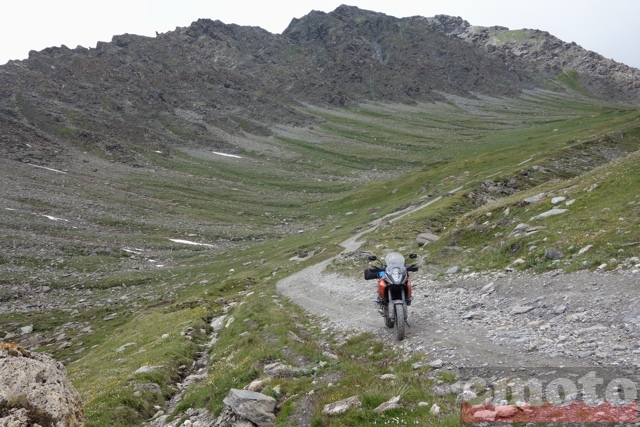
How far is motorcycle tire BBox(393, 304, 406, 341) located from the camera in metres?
15.9

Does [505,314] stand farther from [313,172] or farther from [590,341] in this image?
[313,172]

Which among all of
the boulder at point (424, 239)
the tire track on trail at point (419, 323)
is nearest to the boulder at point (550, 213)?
the tire track on trail at point (419, 323)

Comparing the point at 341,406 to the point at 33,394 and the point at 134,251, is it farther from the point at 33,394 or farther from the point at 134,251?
the point at 134,251

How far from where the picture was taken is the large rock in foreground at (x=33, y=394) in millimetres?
10781

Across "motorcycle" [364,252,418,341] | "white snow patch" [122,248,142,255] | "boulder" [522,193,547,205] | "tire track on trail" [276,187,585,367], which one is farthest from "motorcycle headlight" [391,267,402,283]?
"white snow patch" [122,248,142,255]

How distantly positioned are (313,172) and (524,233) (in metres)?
156

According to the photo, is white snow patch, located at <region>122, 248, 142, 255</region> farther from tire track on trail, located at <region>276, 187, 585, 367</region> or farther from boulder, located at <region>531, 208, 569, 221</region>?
boulder, located at <region>531, 208, 569, 221</region>

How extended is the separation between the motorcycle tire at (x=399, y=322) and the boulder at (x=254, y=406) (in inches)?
221

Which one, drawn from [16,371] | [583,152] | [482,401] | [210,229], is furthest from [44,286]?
[583,152]

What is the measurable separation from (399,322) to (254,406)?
249 inches

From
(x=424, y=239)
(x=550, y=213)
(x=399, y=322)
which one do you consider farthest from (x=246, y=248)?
(x=399, y=322)

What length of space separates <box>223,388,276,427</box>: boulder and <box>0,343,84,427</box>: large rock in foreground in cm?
442

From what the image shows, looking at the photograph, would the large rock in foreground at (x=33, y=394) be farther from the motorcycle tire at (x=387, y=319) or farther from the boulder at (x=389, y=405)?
the motorcycle tire at (x=387, y=319)

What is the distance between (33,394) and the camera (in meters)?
11.3
